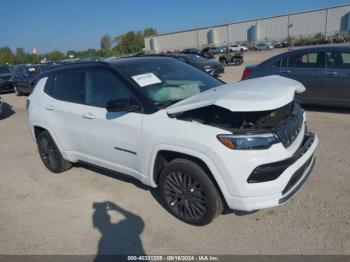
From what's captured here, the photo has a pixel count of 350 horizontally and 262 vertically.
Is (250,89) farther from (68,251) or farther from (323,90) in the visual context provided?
(323,90)

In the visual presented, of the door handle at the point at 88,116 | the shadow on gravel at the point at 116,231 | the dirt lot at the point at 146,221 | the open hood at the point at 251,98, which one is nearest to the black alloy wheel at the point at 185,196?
the dirt lot at the point at 146,221

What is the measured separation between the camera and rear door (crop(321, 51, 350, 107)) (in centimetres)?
701

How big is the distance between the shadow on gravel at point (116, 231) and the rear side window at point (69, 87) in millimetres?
1528

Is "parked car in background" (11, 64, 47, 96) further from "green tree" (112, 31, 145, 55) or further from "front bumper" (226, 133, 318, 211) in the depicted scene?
"green tree" (112, 31, 145, 55)

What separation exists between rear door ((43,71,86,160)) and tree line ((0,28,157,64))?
81.1m

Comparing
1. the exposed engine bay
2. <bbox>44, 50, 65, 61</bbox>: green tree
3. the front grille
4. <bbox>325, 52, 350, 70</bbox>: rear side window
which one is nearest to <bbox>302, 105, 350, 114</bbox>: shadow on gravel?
<bbox>325, 52, 350, 70</bbox>: rear side window

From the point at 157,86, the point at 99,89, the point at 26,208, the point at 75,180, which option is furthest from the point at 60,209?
the point at 157,86

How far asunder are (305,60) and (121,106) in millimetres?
5724

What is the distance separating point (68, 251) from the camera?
10.9 ft

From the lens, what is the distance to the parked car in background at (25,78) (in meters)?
16.5

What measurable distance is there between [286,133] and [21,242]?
305cm

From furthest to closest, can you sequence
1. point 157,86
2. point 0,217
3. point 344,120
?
point 344,120, point 0,217, point 157,86

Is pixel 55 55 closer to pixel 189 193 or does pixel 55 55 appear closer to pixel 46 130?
pixel 46 130

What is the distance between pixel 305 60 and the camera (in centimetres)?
761
